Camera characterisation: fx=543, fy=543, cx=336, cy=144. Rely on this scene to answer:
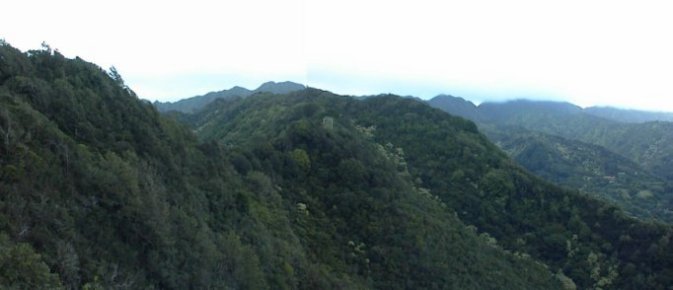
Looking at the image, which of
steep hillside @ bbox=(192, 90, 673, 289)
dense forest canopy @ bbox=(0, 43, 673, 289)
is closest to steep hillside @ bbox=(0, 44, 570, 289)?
dense forest canopy @ bbox=(0, 43, 673, 289)

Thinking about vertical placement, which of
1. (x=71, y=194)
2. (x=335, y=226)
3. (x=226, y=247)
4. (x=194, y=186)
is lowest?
(x=335, y=226)

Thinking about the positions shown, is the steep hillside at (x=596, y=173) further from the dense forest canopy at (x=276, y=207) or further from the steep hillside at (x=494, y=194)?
the dense forest canopy at (x=276, y=207)

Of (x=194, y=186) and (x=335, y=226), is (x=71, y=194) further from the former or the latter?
(x=335, y=226)

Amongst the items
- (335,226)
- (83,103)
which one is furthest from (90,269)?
(335,226)

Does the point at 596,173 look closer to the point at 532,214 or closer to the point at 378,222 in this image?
the point at 532,214

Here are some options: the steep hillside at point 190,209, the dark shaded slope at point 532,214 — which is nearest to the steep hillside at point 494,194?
the dark shaded slope at point 532,214

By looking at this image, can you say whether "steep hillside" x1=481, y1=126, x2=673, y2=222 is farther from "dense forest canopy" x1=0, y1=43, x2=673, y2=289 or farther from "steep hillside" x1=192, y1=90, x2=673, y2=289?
"dense forest canopy" x1=0, y1=43, x2=673, y2=289

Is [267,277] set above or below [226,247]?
below
